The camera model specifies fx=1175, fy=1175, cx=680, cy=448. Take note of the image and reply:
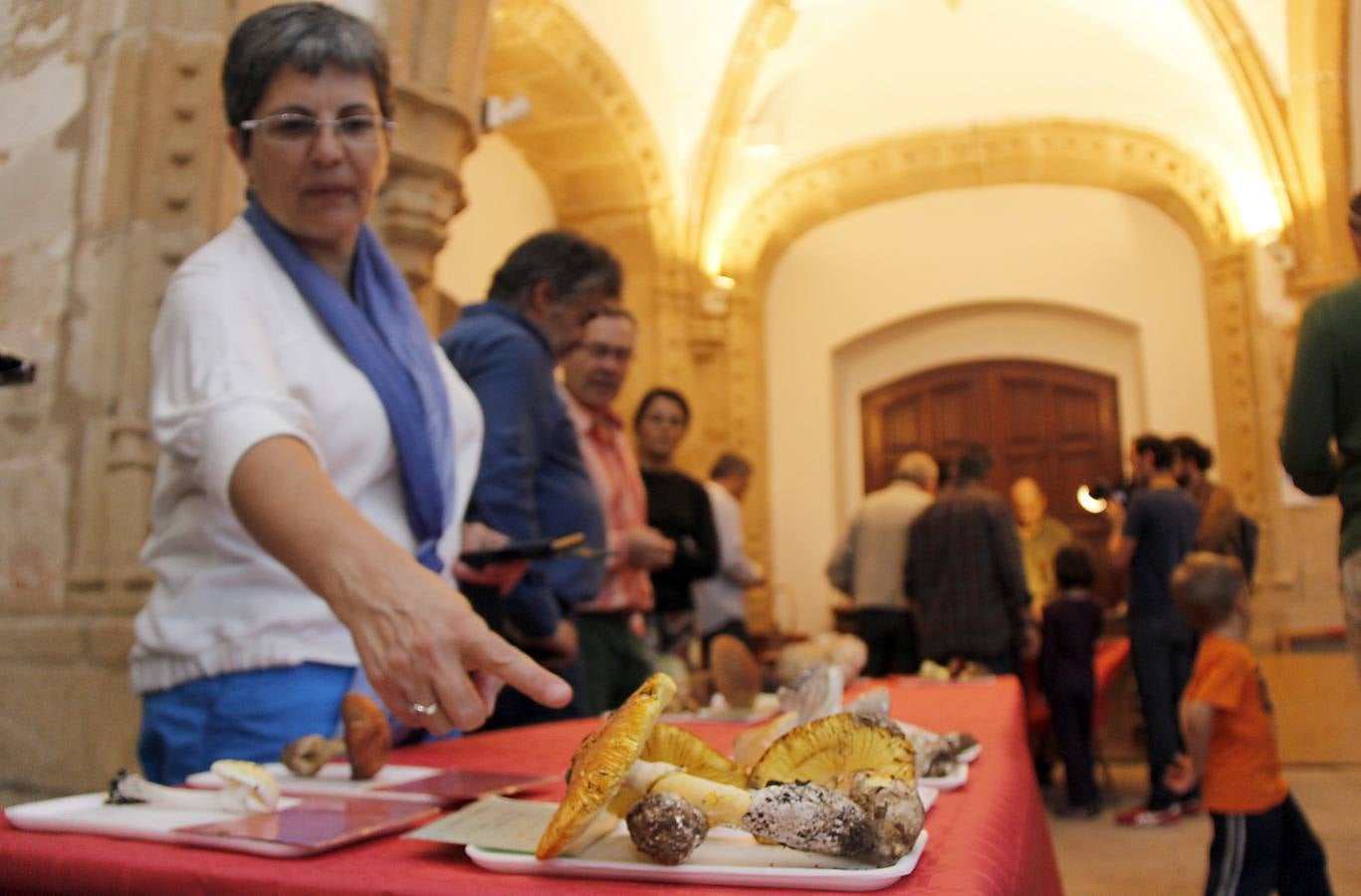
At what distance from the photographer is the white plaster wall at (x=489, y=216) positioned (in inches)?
287

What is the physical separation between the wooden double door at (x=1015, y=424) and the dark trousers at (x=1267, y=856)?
21.7 ft

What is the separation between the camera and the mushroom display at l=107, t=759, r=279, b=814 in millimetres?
893

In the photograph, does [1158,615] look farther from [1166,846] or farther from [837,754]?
[837,754]

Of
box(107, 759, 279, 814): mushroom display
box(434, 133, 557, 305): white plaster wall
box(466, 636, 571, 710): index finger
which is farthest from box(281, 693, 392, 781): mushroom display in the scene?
box(434, 133, 557, 305): white plaster wall

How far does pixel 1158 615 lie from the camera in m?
4.61

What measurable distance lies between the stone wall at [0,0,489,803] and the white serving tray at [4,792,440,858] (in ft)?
4.59

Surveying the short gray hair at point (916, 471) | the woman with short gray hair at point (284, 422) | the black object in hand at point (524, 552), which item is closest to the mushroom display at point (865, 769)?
the woman with short gray hair at point (284, 422)

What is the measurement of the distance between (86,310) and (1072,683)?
400 cm

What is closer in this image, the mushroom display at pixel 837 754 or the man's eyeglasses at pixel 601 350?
the mushroom display at pixel 837 754

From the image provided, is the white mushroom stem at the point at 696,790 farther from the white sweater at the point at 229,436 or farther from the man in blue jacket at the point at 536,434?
the man in blue jacket at the point at 536,434

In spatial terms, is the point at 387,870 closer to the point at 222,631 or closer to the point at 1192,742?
the point at 222,631

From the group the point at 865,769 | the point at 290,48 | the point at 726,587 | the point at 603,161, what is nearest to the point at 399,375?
the point at 290,48

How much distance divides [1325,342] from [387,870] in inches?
74.8

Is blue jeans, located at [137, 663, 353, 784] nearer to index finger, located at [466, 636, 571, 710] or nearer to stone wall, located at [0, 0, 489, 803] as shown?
index finger, located at [466, 636, 571, 710]
